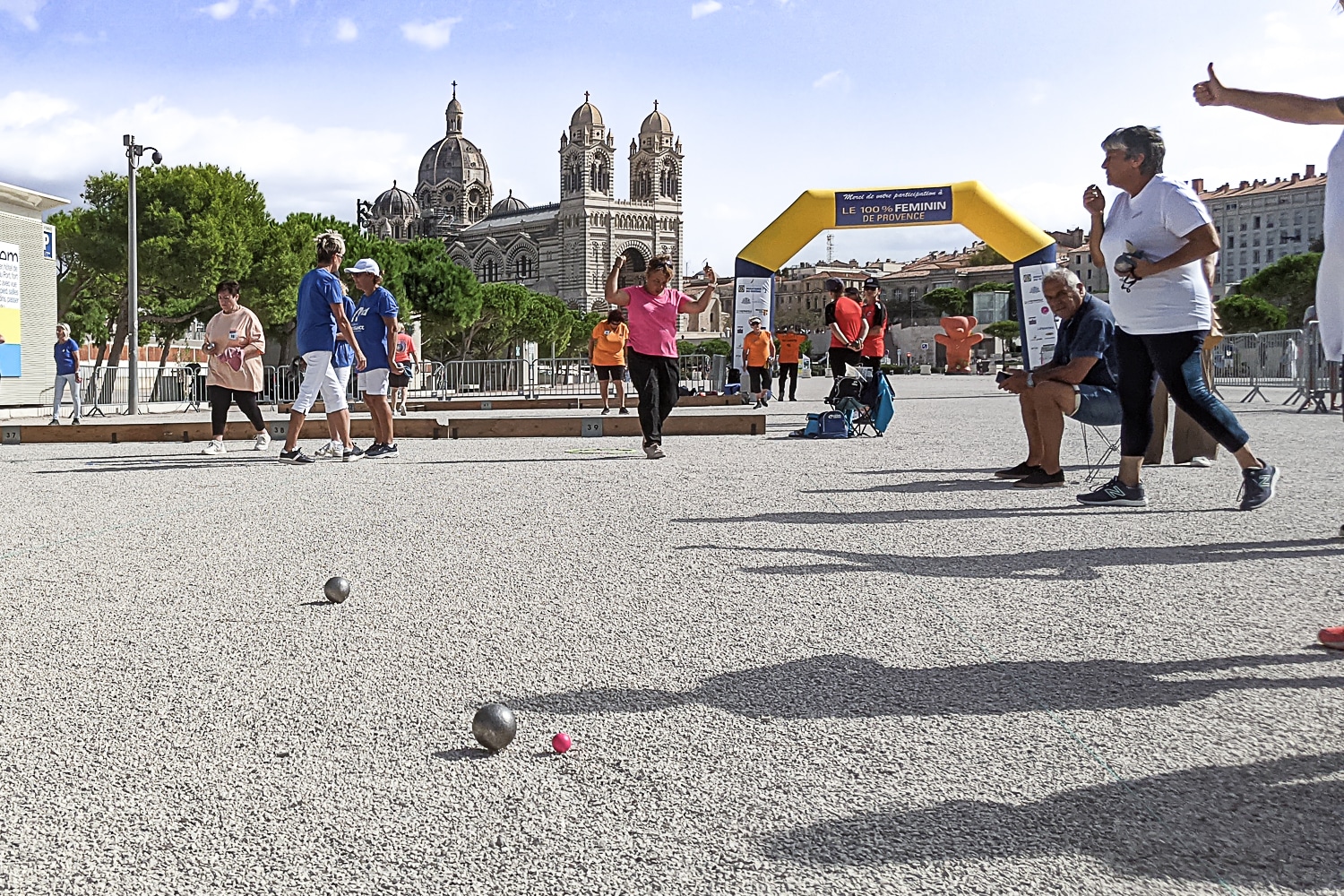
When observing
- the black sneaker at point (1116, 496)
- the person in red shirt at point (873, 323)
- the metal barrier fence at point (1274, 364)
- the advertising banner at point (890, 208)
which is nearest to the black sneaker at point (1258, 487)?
the black sneaker at point (1116, 496)

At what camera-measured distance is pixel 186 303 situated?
4416 cm

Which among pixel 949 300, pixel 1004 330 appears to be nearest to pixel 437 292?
pixel 1004 330

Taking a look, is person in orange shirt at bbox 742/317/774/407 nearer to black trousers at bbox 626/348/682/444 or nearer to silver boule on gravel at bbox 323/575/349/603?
black trousers at bbox 626/348/682/444

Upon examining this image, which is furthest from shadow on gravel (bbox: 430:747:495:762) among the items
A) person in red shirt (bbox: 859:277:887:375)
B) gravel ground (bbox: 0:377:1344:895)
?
person in red shirt (bbox: 859:277:887:375)

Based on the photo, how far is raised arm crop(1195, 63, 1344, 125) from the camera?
418cm

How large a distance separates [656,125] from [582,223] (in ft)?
56.7

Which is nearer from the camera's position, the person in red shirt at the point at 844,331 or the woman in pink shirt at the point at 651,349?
the woman in pink shirt at the point at 651,349

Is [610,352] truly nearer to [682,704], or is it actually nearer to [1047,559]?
[1047,559]

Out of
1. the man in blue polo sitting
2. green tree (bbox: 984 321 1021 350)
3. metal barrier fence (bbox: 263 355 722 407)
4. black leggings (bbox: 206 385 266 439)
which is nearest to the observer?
the man in blue polo sitting

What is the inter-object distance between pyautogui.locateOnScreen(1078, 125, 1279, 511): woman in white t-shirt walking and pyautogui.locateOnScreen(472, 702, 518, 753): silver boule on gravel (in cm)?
435

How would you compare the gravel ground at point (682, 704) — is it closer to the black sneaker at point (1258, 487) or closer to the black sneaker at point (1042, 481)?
the black sneaker at point (1258, 487)

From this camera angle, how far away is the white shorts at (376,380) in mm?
10656

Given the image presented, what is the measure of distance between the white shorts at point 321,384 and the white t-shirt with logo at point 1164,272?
6477 mm

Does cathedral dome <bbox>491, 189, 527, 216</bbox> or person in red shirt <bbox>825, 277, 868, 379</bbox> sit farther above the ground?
cathedral dome <bbox>491, 189, 527, 216</bbox>
